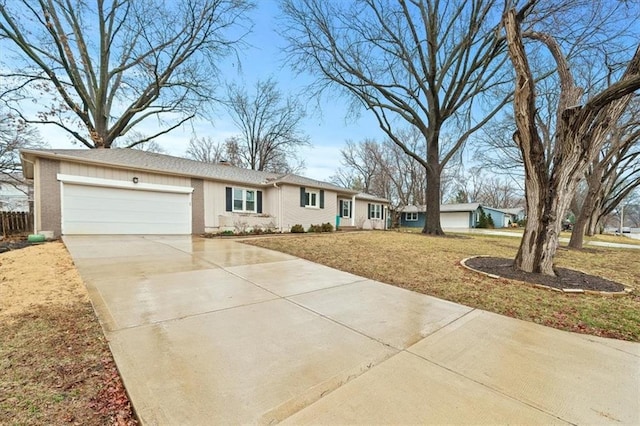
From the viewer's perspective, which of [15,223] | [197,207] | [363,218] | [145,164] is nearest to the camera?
[145,164]

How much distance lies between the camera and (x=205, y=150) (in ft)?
105

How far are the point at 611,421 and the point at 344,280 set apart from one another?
371 cm

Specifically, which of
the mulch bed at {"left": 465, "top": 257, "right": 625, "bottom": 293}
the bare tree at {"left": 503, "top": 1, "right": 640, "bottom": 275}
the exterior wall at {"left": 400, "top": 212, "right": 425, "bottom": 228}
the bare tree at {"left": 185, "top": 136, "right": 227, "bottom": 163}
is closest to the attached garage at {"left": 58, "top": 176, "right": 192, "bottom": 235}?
the mulch bed at {"left": 465, "top": 257, "right": 625, "bottom": 293}

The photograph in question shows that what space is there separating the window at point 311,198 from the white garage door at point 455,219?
81.7 feet

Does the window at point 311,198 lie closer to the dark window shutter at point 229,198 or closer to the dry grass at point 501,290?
the dark window shutter at point 229,198

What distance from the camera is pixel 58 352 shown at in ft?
8.04

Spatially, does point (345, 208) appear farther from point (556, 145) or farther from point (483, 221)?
point (483, 221)

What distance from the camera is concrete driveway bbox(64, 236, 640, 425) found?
185 centimetres

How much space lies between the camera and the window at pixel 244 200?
14.3 metres

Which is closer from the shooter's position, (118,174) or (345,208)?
(118,174)

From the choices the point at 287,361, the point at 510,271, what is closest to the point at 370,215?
the point at 510,271

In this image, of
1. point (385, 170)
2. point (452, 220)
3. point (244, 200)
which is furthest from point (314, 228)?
point (452, 220)

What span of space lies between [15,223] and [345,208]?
17943 millimetres

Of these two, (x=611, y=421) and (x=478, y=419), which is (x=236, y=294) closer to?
(x=478, y=419)
